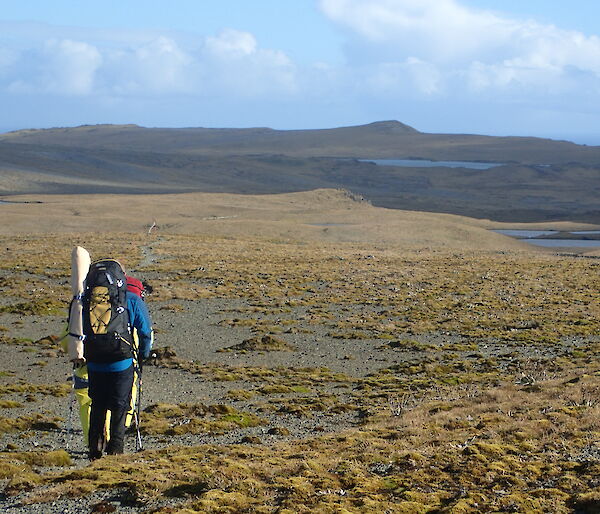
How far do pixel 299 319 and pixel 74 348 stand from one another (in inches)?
787

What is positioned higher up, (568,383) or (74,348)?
(74,348)

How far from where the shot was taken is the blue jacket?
9.82 metres

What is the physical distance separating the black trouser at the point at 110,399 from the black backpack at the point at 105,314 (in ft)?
0.82

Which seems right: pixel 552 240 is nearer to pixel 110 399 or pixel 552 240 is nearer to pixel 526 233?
pixel 526 233

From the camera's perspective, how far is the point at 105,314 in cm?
955

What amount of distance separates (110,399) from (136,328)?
91cm

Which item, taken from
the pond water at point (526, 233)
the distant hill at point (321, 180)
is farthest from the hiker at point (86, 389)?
the distant hill at point (321, 180)

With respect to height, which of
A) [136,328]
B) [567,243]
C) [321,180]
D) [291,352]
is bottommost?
[291,352]

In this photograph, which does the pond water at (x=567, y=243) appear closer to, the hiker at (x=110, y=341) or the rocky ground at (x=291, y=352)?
the rocky ground at (x=291, y=352)

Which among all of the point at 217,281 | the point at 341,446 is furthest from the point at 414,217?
the point at 341,446

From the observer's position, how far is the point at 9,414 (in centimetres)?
1519

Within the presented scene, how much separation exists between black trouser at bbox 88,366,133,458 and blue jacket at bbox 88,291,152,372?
0.23 feet

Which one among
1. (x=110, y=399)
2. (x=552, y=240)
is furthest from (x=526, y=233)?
(x=110, y=399)

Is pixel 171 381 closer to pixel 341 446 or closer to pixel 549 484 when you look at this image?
pixel 341 446
